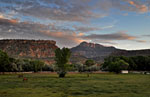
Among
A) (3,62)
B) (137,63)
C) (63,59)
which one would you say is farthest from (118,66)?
(3,62)

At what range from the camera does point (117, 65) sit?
416 ft

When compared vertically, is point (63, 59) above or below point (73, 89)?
above

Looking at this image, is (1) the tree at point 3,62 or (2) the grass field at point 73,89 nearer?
(2) the grass field at point 73,89

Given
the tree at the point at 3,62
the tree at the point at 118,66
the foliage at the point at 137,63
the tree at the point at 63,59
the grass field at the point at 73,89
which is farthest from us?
the foliage at the point at 137,63

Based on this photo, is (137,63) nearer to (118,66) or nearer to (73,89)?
(118,66)

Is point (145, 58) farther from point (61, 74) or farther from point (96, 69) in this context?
point (61, 74)

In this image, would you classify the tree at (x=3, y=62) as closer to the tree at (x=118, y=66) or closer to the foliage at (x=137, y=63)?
the tree at (x=118, y=66)

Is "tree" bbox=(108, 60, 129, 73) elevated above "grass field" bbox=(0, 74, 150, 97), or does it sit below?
above

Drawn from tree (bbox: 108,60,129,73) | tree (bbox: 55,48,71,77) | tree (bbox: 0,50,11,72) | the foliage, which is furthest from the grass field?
the foliage

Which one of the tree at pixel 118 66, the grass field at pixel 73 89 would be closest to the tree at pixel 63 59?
the grass field at pixel 73 89

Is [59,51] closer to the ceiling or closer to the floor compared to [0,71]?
closer to the ceiling

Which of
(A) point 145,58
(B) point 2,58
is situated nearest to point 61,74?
(B) point 2,58

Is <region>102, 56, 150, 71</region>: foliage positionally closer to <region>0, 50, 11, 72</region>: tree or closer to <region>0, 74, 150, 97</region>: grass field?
<region>0, 50, 11, 72</region>: tree

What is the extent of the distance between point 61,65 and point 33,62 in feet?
230
